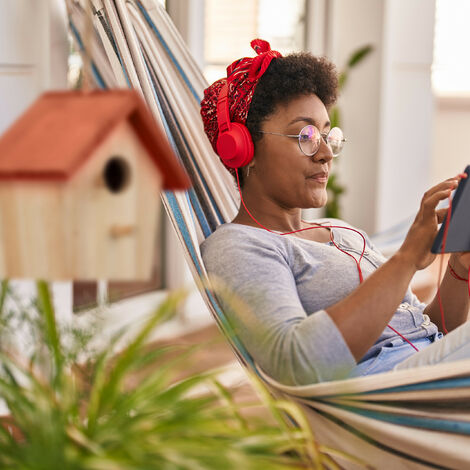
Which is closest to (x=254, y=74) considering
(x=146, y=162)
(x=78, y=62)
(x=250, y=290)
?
(x=250, y=290)

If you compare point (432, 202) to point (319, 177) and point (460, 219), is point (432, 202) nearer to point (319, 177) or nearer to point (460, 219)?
point (460, 219)

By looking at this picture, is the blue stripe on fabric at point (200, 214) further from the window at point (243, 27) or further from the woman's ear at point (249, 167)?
the window at point (243, 27)

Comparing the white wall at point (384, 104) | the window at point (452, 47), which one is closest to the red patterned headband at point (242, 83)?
the white wall at point (384, 104)

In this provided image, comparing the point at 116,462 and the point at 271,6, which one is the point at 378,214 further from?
the point at 116,462

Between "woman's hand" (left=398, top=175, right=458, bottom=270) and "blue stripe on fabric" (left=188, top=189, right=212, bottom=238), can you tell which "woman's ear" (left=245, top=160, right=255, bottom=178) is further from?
"woman's hand" (left=398, top=175, right=458, bottom=270)

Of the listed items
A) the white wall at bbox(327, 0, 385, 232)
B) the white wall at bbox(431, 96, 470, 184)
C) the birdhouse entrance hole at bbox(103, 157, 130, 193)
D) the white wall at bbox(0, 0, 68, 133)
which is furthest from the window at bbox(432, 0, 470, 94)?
the birdhouse entrance hole at bbox(103, 157, 130, 193)

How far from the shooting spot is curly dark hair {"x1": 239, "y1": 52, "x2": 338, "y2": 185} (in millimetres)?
1707

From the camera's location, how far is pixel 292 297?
140 cm

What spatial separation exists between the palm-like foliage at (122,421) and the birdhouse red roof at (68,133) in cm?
18

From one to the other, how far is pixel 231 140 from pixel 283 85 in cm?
19

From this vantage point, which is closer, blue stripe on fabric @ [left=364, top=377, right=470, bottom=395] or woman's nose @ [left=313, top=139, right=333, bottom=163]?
blue stripe on fabric @ [left=364, top=377, right=470, bottom=395]

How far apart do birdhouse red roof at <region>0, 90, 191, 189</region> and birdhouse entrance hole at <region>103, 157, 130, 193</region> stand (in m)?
0.04

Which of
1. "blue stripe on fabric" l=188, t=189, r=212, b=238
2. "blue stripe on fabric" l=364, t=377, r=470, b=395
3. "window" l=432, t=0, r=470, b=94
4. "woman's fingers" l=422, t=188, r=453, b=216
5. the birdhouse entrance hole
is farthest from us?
"window" l=432, t=0, r=470, b=94

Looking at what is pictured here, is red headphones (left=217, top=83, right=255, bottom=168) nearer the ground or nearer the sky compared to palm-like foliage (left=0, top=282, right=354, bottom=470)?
nearer the sky
